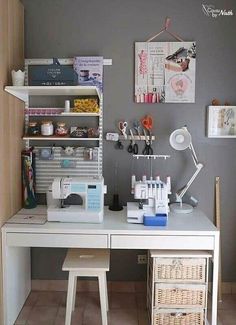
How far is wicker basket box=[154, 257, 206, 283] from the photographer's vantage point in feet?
6.96

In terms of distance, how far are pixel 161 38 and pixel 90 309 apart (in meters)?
2.17

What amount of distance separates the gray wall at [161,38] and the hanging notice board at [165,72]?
0.05 m

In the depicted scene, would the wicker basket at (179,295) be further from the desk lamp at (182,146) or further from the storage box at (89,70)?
the storage box at (89,70)

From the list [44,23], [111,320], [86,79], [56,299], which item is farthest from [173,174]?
[44,23]

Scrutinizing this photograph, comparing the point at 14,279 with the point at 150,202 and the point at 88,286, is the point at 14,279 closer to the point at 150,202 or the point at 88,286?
the point at 88,286

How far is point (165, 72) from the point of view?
260 centimetres

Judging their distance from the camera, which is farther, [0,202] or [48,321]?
[48,321]

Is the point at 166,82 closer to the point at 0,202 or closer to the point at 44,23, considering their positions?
the point at 44,23

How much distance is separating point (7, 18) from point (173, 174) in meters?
1.67

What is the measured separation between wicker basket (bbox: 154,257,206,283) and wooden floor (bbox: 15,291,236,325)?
47 cm

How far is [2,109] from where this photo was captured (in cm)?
215

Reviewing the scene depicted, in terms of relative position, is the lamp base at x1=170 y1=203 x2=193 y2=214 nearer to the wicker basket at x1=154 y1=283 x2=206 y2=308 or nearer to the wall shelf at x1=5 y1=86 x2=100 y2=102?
the wicker basket at x1=154 y1=283 x2=206 y2=308

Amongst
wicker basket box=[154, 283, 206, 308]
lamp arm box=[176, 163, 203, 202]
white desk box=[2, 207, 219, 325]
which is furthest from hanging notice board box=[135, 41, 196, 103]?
wicker basket box=[154, 283, 206, 308]

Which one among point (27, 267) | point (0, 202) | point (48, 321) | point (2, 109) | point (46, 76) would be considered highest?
point (46, 76)
